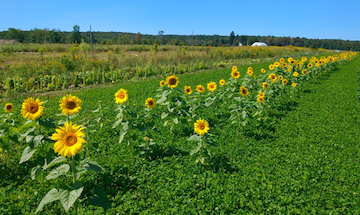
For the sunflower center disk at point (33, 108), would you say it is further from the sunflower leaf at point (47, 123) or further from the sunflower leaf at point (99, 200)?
the sunflower leaf at point (99, 200)

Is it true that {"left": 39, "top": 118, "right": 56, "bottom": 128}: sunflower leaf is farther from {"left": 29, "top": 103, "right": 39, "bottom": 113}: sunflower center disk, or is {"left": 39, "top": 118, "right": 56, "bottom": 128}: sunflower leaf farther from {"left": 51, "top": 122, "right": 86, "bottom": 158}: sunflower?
{"left": 51, "top": 122, "right": 86, "bottom": 158}: sunflower

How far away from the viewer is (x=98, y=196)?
243cm

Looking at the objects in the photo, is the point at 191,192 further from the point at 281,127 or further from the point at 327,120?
the point at 327,120

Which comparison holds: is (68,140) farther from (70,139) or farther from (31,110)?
(31,110)

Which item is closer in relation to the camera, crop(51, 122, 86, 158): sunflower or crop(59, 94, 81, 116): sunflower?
crop(51, 122, 86, 158): sunflower

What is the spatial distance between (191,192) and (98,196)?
1.30 meters

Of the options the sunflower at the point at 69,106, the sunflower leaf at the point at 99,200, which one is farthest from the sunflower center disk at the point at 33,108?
the sunflower leaf at the point at 99,200

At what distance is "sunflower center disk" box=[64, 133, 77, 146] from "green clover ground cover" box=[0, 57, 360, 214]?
0.97 m

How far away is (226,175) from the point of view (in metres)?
3.48

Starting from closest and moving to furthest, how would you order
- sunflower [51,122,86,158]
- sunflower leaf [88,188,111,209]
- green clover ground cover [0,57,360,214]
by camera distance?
1. sunflower [51,122,86,158]
2. sunflower leaf [88,188,111,209]
3. green clover ground cover [0,57,360,214]

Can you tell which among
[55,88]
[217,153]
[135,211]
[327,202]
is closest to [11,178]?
[135,211]

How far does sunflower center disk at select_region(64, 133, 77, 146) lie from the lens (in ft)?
6.96

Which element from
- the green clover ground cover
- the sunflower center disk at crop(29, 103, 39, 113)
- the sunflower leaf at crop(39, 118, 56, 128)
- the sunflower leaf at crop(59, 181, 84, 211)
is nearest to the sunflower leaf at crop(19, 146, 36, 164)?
the sunflower leaf at crop(39, 118, 56, 128)

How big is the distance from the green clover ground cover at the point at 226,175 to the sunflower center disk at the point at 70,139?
971mm
